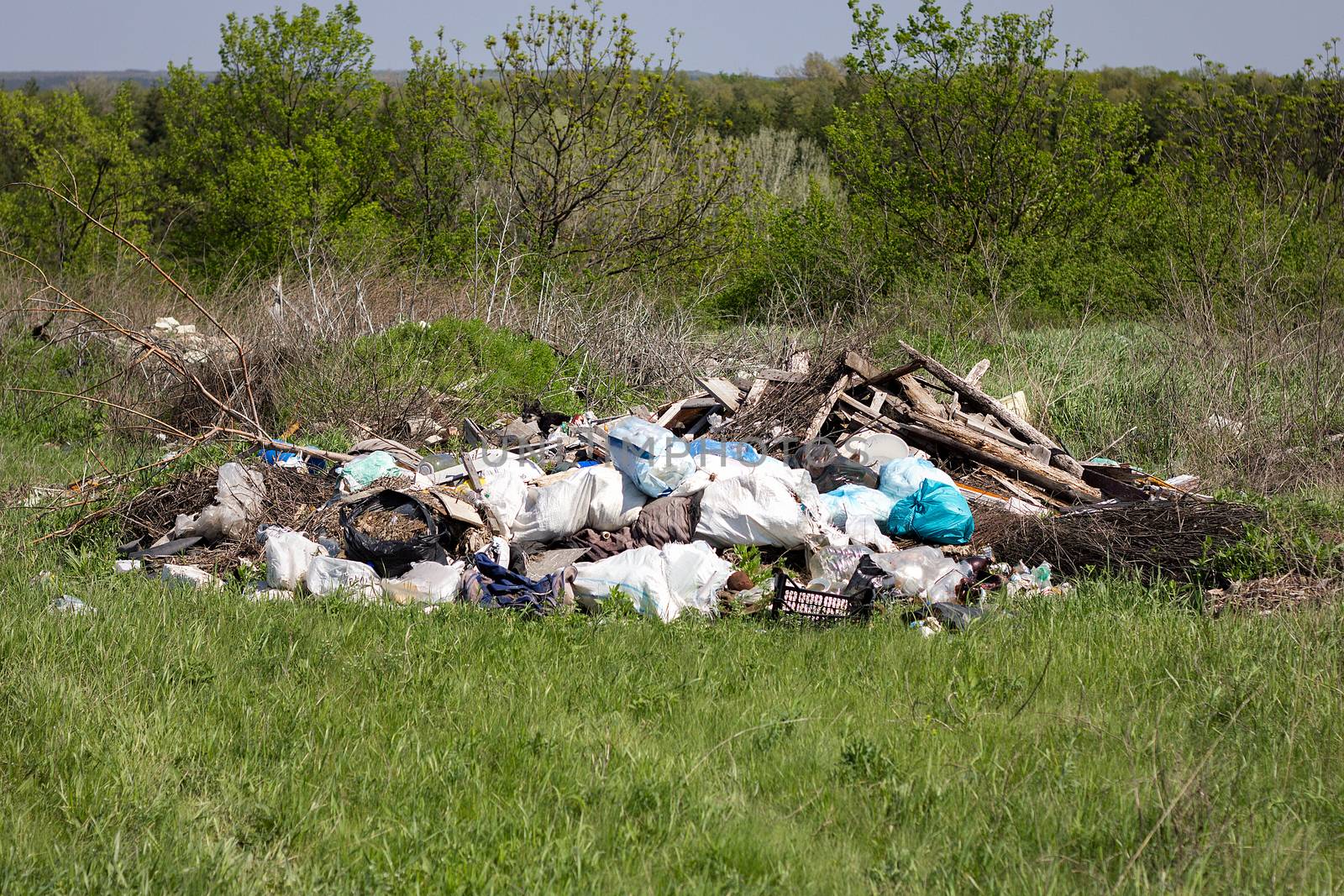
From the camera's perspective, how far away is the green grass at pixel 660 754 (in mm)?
2816

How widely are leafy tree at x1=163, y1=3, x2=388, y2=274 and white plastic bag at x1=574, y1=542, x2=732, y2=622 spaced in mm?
14288

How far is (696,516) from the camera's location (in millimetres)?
6055

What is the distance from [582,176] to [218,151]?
319 inches

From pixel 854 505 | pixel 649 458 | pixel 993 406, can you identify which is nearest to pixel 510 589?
pixel 649 458

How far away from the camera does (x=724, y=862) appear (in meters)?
2.89

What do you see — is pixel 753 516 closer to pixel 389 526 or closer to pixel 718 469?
pixel 718 469

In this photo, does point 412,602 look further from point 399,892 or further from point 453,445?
point 453,445

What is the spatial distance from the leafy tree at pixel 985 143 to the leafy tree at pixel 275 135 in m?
8.84

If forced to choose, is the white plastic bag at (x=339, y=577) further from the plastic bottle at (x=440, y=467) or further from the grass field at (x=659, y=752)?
the plastic bottle at (x=440, y=467)

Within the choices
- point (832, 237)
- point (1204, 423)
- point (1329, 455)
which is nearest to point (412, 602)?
point (1204, 423)

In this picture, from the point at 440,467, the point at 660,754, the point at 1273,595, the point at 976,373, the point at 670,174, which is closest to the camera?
the point at 660,754

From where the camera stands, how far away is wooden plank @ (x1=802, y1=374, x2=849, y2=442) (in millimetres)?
7586

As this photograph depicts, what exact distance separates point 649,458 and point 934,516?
173 cm

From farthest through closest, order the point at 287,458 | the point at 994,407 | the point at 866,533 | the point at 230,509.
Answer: the point at 994,407
the point at 287,458
the point at 230,509
the point at 866,533
